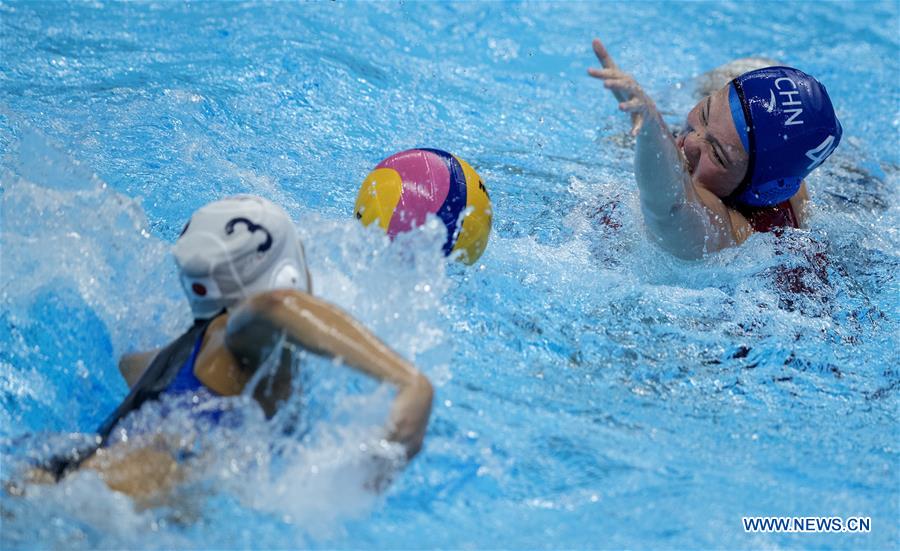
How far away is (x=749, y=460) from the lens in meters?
3.37

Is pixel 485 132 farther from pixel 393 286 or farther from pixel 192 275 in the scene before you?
pixel 192 275

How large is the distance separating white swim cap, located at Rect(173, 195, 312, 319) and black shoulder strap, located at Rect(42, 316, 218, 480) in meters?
0.13

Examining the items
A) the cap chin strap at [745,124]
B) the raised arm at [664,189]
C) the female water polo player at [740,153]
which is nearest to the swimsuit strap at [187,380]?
the raised arm at [664,189]

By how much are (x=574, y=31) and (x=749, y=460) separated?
483 cm

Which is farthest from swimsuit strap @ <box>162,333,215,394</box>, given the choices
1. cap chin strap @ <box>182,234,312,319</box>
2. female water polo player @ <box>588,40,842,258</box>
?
female water polo player @ <box>588,40,842,258</box>

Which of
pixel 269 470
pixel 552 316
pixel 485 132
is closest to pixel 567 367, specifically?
pixel 552 316

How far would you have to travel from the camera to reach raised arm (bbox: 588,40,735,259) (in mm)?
3521

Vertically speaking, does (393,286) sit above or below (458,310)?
above

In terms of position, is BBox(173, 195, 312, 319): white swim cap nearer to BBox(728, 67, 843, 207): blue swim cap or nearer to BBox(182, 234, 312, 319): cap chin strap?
BBox(182, 234, 312, 319): cap chin strap

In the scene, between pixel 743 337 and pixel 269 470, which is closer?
pixel 269 470

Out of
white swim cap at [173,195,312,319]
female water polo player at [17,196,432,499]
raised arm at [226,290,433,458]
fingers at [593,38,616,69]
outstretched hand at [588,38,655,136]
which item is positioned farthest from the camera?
fingers at [593,38,616,69]

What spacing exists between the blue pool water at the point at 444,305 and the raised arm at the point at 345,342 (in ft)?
0.43

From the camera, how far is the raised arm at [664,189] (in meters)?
3.52

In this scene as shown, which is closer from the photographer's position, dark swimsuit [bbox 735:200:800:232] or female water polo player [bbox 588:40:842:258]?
female water polo player [bbox 588:40:842:258]
